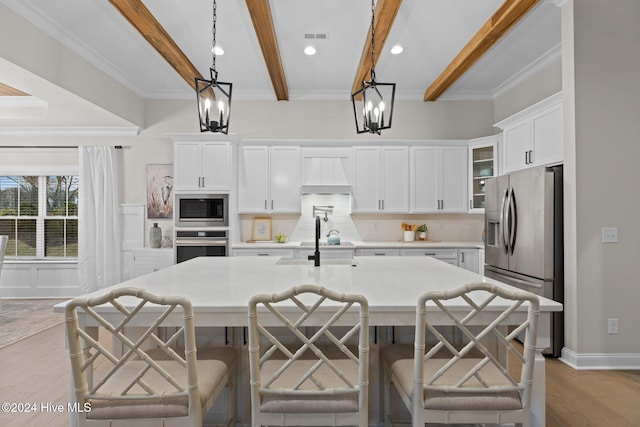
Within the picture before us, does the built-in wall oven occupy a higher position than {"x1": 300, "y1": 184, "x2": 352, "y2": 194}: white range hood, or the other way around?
{"x1": 300, "y1": 184, "x2": 352, "y2": 194}: white range hood

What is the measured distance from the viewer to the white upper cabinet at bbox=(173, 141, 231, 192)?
15.5 ft

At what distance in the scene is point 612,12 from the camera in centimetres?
299

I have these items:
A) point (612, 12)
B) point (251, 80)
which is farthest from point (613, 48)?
point (251, 80)

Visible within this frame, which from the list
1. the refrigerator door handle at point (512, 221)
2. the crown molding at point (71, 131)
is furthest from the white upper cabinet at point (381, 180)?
the crown molding at point (71, 131)

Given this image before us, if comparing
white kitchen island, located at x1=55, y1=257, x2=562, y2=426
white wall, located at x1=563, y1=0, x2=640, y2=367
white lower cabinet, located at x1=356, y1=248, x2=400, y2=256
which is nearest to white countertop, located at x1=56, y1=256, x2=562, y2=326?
white kitchen island, located at x1=55, y1=257, x2=562, y2=426

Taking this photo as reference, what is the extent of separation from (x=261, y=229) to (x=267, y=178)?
767 millimetres

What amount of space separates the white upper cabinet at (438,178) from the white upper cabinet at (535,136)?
2.86ft

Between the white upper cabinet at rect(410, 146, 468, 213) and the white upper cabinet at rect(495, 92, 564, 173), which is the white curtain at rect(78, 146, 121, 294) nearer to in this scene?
the white upper cabinet at rect(410, 146, 468, 213)

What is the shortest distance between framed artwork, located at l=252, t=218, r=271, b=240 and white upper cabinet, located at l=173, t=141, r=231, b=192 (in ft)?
2.41

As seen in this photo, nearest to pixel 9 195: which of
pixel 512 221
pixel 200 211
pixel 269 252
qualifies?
pixel 200 211

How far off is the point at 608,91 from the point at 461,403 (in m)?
2.97

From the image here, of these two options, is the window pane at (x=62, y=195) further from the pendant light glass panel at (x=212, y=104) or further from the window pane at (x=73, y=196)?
the pendant light glass panel at (x=212, y=104)

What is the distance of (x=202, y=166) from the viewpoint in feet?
15.5

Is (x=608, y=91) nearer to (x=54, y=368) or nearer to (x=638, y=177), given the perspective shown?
(x=638, y=177)
